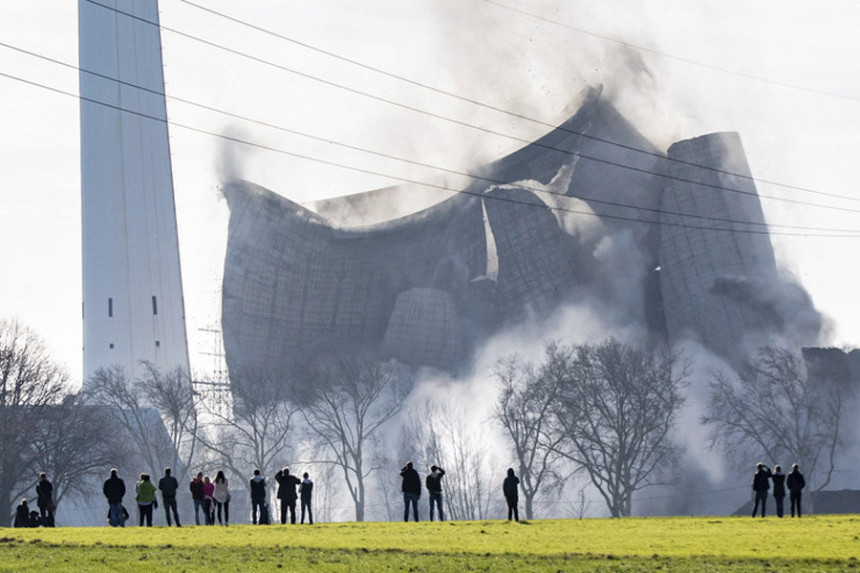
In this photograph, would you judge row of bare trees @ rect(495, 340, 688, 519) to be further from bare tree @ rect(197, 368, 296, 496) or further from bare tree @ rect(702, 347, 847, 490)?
bare tree @ rect(197, 368, 296, 496)

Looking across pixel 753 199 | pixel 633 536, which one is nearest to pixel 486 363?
pixel 753 199

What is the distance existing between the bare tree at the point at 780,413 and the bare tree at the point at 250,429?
24.6m

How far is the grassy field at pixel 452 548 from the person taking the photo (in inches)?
Result: 938

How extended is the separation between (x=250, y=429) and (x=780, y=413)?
3667 centimetres

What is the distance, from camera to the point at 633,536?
96.7 ft

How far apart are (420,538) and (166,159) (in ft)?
253

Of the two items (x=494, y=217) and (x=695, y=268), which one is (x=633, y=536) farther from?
(x=494, y=217)

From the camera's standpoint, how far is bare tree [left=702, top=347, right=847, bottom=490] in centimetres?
7481

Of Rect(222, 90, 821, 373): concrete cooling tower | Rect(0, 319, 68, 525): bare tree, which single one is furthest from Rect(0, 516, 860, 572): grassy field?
Rect(222, 90, 821, 373): concrete cooling tower

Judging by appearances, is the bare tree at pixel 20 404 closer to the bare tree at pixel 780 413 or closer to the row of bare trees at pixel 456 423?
the row of bare trees at pixel 456 423

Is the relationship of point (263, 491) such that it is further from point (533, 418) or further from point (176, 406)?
point (176, 406)

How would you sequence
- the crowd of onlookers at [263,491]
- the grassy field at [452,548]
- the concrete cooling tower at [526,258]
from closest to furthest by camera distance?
the grassy field at [452,548] < the crowd of onlookers at [263,491] < the concrete cooling tower at [526,258]

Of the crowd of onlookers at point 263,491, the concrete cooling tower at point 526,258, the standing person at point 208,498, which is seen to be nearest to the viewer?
the crowd of onlookers at point 263,491

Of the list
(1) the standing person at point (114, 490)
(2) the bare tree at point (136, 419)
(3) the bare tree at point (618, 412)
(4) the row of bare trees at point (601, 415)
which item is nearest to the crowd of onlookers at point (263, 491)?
(1) the standing person at point (114, 490)
